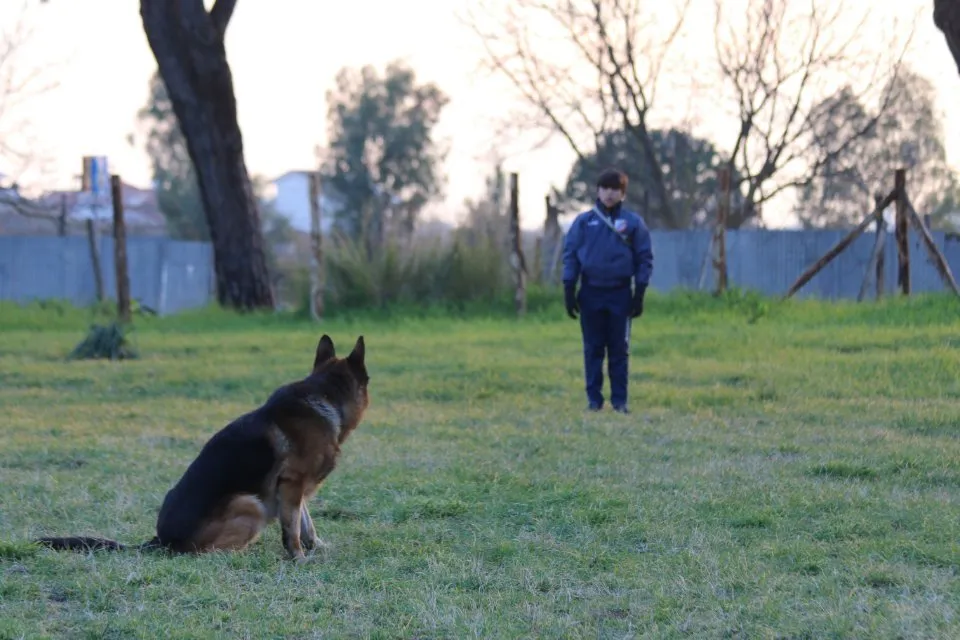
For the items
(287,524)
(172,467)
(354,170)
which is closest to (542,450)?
(172,467)

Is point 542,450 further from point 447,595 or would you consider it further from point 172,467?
point 447,595

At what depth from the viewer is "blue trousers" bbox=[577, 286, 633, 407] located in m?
9.20

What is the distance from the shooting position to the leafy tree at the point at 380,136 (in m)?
42.3

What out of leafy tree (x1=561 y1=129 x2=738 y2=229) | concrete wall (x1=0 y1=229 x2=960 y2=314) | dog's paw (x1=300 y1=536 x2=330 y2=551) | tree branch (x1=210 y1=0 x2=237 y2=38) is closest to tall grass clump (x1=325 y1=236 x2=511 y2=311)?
tree branch (x1=210 y1=0 x2=237 y2=38)

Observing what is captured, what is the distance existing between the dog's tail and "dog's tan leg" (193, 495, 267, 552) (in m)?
0.22

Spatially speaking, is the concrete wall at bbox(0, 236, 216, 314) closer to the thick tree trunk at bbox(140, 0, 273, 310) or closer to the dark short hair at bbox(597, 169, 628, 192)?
the thick tree trunk at bbox(140, 0, 273, 310)

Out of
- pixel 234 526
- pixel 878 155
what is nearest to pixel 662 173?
pixel 878 155

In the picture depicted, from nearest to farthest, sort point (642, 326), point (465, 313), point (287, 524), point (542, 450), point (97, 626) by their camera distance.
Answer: point (97, 626) → point (287, 524) → point (542, 450) → point (642, 326) → point (465, 313)

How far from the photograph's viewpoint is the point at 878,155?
119 feet

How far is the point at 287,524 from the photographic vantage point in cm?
512

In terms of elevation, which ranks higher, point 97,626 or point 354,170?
point 354,170

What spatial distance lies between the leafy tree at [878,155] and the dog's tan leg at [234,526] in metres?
25.7

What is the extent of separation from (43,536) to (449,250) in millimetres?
13300

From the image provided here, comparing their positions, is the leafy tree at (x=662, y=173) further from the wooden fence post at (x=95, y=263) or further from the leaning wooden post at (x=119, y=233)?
the leaning wooden post at (x=119, y=233)
